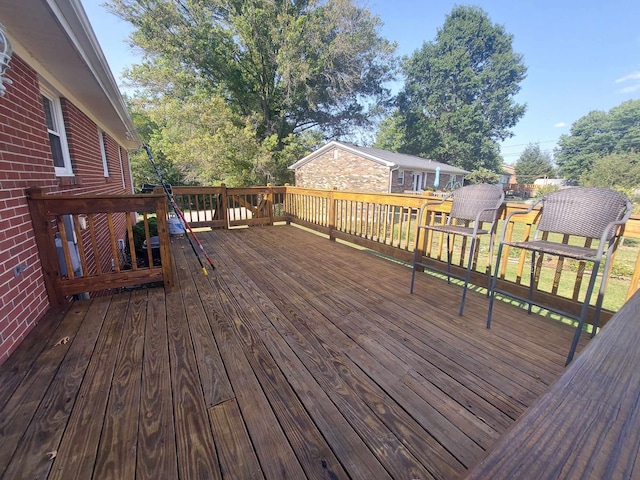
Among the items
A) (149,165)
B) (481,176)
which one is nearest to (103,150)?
(149,165)

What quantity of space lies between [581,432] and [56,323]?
301 centimetres

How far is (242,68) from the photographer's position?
A: 45.2 feet

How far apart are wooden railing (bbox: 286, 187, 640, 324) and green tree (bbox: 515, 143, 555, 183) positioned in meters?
36.4

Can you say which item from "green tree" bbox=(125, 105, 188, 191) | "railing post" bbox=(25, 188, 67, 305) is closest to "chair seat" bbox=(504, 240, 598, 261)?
"railing post" bbox=(25, 188, 67, 305)

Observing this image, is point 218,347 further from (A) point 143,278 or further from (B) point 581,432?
(B) point 581,432

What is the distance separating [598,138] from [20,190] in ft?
160

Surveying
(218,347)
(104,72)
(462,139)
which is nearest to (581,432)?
(218,347)

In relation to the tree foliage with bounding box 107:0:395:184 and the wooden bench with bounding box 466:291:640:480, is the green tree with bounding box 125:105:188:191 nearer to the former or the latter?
the tree foliage with bounding box 107:0:395:184

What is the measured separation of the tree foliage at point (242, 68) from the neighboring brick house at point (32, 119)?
988cm

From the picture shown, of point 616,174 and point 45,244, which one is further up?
point 616,174

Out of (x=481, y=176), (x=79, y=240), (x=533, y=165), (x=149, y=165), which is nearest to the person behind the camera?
(x=79, y=240)

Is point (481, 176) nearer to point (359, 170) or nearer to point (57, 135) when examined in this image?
point (359, 170)

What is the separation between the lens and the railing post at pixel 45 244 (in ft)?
7.30

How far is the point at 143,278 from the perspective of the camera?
2770 mm
